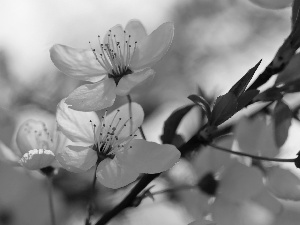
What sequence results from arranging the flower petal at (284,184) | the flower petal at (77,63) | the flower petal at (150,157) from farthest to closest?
1. the flower petal at (284,184)
2. the flower petal at (77,63)
3. the flower petal at (150,157)

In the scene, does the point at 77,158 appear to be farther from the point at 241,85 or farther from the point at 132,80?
the point at 241,85

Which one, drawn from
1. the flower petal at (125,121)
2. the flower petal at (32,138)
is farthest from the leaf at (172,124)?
the flower petal at (32,138)

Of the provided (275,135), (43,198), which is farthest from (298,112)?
(43,198)

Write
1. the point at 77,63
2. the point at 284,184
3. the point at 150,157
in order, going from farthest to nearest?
the point at 284,184 → the point at 77,63 → the point at 150,157

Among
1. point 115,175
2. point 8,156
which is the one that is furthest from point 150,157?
point 8,156

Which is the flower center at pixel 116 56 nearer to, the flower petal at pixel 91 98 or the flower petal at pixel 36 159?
the flower petal at pixel 91 98
